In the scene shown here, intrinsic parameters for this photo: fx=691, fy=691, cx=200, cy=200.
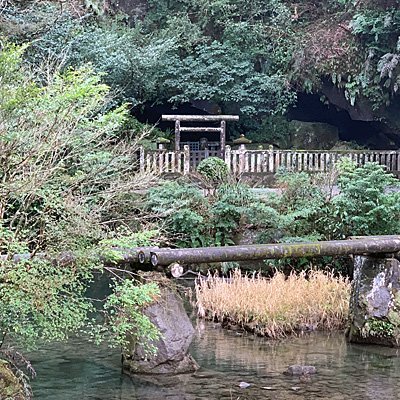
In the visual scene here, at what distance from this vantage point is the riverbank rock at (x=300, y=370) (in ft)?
27.2

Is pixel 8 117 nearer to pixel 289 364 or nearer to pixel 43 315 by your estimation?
pixel 43 315

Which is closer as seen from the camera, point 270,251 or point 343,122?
point 270,251

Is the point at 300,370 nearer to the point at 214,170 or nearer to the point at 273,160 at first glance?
the point at 214,170

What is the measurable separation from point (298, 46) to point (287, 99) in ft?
6.68

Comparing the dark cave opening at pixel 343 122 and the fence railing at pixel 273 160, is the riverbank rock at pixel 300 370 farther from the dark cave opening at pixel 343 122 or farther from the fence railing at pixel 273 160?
the dark cave opening at pixel 343 122

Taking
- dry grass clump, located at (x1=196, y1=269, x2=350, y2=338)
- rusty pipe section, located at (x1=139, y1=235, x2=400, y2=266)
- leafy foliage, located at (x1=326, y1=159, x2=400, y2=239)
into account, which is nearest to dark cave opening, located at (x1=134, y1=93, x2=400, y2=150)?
leafy foliage, located at (x1=326, y1=159, x2=400, y2=239)

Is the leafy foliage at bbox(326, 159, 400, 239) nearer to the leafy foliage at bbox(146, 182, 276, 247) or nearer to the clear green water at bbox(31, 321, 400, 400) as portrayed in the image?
the leafy foliage at bbox(146, 182, 276, 247)

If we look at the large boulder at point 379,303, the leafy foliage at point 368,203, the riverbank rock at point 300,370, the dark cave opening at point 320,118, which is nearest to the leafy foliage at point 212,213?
the leafy foliage at point 368,203

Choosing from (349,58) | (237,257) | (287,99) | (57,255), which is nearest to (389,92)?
(349,58)

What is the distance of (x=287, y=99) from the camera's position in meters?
26.3

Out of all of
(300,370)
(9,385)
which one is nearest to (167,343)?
(300,370)

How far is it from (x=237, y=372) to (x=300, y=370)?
2.50ft

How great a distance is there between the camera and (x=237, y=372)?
8.41 m

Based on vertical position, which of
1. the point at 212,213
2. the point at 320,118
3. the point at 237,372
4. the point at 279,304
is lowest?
the point at 237,372
